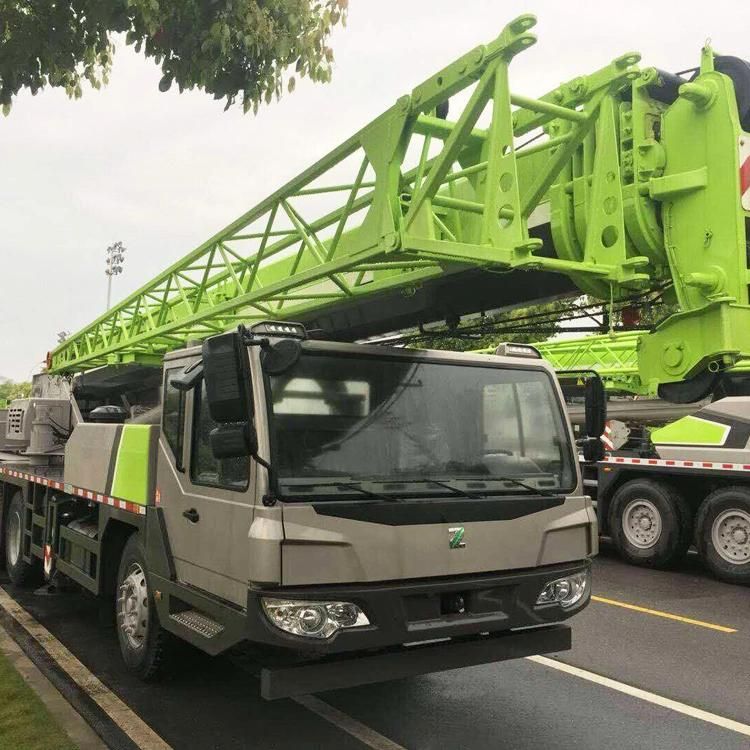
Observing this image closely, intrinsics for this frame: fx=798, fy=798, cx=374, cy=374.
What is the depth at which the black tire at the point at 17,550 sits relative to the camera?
7448 millimetres

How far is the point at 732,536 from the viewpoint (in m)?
8.27

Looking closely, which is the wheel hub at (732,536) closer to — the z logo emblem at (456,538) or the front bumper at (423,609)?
the front bumper at (423,609)

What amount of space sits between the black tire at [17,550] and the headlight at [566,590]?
16.8 ft

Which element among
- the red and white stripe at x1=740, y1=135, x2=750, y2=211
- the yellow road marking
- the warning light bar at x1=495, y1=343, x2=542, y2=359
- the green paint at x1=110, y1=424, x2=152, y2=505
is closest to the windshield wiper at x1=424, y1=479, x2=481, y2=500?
the warning light bar at x1=495, y1=343, x2=542, y2=359

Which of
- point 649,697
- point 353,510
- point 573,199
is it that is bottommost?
point 649,697

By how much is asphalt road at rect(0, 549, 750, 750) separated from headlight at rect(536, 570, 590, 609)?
646 millimetres

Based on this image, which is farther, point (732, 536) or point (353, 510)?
point (732, 536)

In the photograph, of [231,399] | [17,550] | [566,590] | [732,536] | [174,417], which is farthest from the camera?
[732,536]

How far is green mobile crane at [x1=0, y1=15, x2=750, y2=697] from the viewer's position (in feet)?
11.8

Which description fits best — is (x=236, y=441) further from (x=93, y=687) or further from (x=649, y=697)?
(x=649, y=697)

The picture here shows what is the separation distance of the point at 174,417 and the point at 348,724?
6.24ft

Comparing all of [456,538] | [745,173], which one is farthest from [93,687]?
[745,173]

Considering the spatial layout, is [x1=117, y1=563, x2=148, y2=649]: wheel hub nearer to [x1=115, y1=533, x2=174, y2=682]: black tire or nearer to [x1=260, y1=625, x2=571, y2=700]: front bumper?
[x1=115, y1=533, x2=174, y2=682]: black tire

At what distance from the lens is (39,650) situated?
5.41 meters
